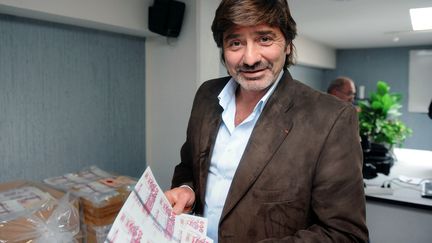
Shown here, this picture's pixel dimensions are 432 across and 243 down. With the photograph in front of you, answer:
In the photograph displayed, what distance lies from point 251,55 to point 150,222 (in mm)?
501

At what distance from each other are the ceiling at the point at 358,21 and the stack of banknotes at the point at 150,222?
84.5 inches

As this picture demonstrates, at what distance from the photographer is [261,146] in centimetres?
89

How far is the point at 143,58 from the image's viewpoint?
2334 mm

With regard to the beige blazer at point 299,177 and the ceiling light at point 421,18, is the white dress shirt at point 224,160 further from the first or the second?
the ceiling light at point 421,18

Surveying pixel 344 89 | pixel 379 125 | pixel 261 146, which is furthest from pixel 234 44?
pixel 379 125

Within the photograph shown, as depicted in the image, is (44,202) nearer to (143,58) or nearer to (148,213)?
(148,213)

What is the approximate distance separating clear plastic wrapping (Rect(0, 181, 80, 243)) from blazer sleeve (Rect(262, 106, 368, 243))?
799 mm

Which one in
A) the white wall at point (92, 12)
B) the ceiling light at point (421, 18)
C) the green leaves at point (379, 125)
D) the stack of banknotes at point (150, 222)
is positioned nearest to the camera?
the stack of banknotes at point (150, 222)

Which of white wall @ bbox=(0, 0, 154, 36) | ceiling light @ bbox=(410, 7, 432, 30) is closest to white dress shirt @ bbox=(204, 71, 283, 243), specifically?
white wall @ bbox=(0, 0, 154, 36)

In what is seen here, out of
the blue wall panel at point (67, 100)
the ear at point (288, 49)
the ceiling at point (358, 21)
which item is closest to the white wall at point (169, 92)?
the blue wall panel at point (67, 100)

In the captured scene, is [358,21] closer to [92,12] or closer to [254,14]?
[92,12]

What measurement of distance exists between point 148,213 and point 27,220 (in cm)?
67

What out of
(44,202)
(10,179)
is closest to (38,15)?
(10,179)

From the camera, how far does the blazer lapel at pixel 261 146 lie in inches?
34.4
